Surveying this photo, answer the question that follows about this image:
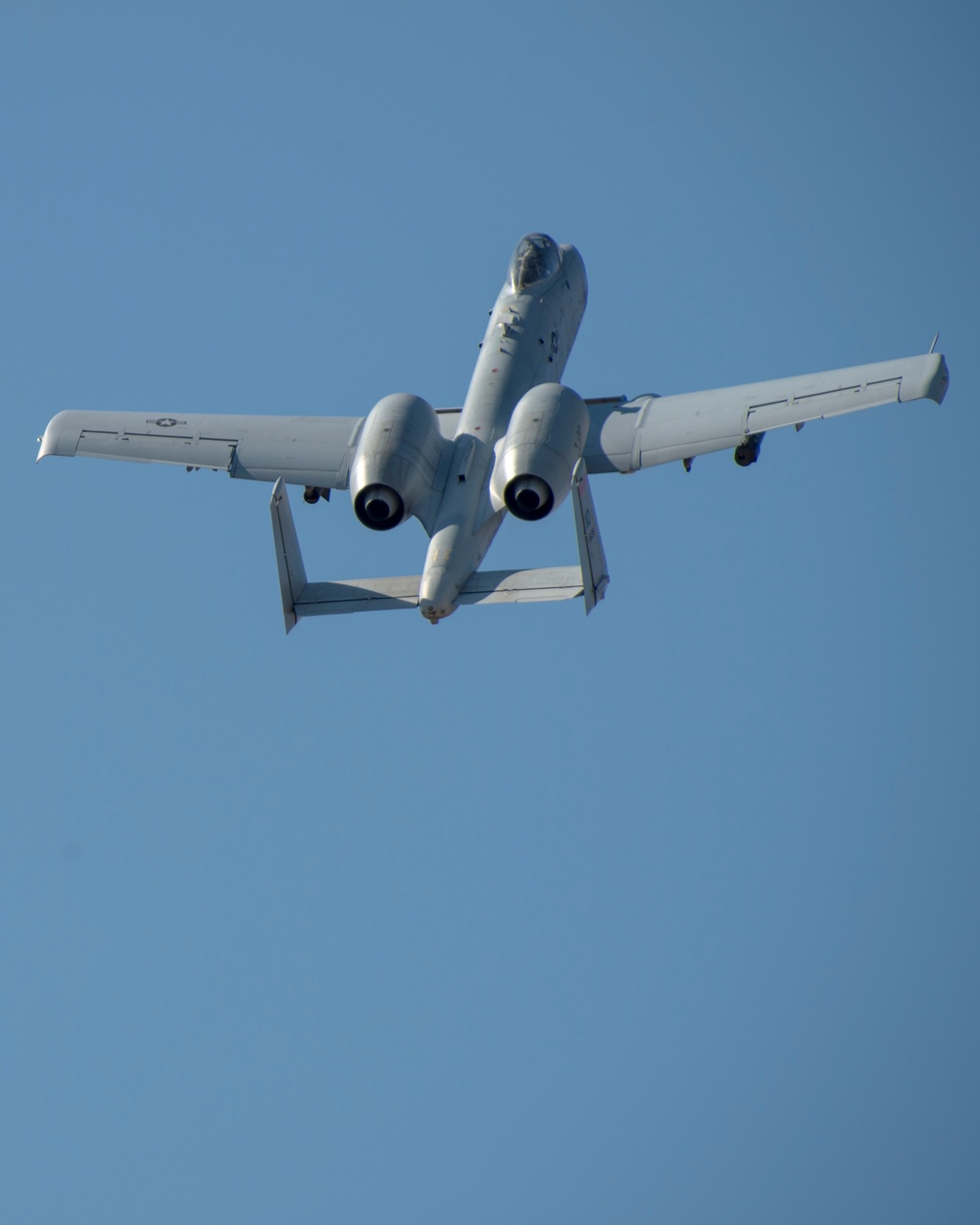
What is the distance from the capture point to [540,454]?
38.0m

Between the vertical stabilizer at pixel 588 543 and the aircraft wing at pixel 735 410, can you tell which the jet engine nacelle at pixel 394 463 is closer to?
the vertical stabilizer at pixel 588 543

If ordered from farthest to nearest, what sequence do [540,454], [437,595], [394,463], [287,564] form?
[394,463], [540,454], [287,564], [437,595]

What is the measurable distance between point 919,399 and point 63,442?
1653cm

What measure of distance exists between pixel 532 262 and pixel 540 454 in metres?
10.6

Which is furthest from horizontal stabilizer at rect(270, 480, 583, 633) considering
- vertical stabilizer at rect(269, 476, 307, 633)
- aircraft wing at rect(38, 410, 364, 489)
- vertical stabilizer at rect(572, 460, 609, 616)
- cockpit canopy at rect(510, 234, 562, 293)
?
cockpit canopy at rect(510, 234, 562, 293)

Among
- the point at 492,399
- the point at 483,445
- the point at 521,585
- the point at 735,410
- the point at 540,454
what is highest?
the point at 492,399

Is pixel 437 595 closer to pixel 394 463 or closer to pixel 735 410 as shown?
pixel 394 463

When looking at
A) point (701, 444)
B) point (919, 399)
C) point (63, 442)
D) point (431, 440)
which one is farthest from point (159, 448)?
point (919, 399)

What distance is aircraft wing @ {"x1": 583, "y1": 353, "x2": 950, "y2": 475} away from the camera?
39344mm

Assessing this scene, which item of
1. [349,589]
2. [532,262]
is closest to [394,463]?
[349,589]

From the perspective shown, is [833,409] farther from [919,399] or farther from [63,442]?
[63,442]

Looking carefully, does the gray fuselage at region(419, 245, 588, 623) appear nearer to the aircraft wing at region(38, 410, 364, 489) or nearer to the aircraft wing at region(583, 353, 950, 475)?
the aircraft wing at region(583, 353, 950, 475)

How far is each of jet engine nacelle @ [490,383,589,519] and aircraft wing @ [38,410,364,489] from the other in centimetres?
492

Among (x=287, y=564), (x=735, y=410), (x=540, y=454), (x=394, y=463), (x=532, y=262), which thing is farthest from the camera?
(x=532, y=262)
